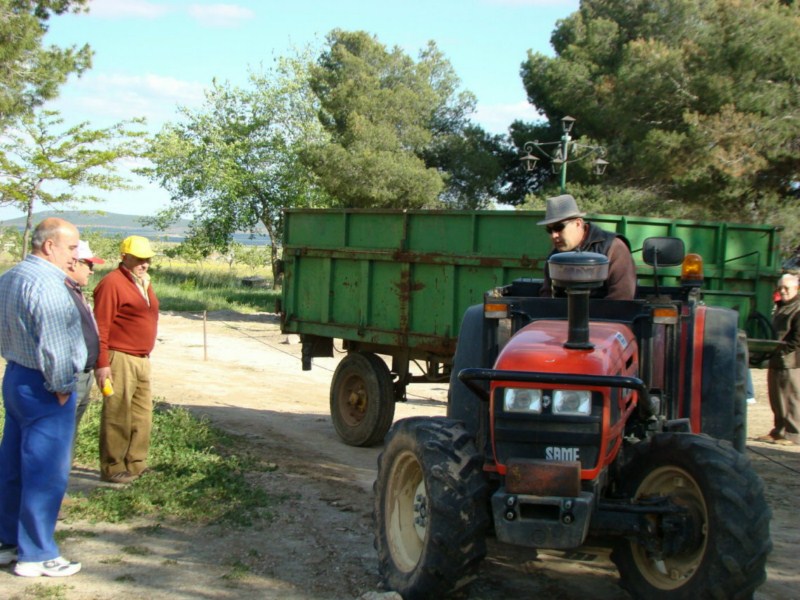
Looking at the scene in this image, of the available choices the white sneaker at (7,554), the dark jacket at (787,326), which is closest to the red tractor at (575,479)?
the white sneaker at (7,554)

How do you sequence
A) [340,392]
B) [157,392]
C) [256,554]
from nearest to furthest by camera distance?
[256,554], [340,392], [157,392]

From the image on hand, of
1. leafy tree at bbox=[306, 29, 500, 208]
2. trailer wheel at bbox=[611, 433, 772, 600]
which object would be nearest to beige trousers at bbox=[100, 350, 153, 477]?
trailer wheel at bbox=[611, 433, 772, 600]

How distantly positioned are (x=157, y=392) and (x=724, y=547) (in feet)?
33.2

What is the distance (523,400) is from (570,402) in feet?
0.68

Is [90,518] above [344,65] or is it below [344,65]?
below

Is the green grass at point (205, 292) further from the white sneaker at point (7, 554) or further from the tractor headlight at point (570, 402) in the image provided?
the tractor headlight at point (570, 402)

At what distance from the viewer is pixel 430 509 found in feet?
14.8

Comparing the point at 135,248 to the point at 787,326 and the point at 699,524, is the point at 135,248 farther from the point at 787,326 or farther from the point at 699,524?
the point at 787,326

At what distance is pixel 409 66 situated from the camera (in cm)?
3600

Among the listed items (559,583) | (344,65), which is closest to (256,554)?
(559,583)

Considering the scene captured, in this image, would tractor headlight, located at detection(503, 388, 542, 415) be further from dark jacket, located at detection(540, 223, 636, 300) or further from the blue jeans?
the blue jeans

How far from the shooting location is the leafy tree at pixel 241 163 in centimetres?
3522

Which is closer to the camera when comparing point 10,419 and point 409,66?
point 10,419

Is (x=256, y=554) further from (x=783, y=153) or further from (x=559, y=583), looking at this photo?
(x=783, y=153)
